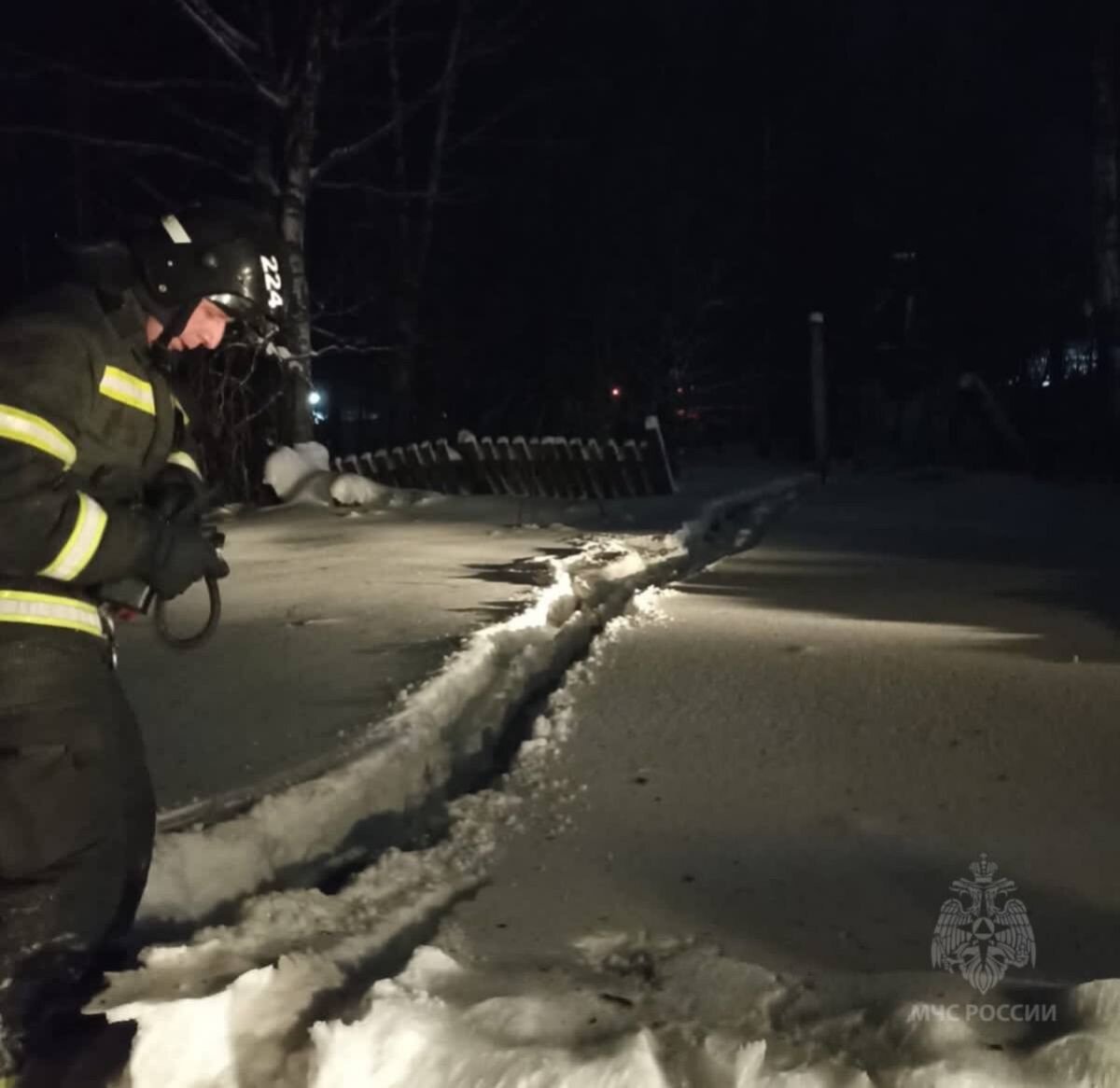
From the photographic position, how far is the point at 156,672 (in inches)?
263

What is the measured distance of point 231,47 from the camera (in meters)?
16.7

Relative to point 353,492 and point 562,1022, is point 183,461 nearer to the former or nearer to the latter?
point 562,1022

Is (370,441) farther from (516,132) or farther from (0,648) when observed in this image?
(0,648)

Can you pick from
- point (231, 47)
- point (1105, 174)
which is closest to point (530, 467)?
point (231, 47)

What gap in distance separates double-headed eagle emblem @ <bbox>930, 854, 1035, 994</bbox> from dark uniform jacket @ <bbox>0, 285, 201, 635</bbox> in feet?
7.61

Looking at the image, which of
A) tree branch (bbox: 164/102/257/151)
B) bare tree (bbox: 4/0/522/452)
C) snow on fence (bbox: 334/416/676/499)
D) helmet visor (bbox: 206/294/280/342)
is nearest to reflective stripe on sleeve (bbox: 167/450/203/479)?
helmet visor (bbox: 206/294/280/342)

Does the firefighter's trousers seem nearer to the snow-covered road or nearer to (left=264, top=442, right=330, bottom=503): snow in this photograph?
the snow-covered road

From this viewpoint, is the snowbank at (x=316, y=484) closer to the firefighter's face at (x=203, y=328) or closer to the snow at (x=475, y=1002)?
the snow at (x=475, y=1002)

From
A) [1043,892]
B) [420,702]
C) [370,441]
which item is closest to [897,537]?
[420,702]

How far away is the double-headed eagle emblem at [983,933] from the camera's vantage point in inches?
136

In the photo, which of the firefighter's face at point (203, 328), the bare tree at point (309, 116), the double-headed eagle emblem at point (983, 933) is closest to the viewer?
the firefighter's face at point (203, 328)

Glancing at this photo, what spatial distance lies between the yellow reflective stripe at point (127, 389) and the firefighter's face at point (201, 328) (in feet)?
0.61

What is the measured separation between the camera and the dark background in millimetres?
21297

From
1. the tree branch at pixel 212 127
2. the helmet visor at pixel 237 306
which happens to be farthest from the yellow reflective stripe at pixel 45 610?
the tree branch at pixel 212 127
